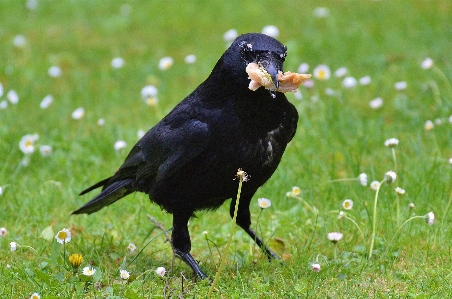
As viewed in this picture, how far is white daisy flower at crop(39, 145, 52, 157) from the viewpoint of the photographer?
5.80 m

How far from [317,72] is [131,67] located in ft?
7.56

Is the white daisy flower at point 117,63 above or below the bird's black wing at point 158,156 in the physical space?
below

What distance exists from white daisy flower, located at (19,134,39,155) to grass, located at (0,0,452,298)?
0.14 metres

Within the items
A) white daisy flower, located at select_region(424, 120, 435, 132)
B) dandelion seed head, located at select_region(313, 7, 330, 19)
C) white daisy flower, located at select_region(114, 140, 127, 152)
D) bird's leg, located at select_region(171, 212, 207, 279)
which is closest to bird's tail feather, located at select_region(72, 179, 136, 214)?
bird's leg, located at select_region(171, 212, 207, 279)

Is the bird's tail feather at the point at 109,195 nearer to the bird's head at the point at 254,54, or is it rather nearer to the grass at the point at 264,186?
the grass at the point at 264,186

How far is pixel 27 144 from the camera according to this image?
223 inches

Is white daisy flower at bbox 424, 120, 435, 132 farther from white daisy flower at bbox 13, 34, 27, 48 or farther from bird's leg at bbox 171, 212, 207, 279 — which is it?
white daisy flower at bbox 13, 34, 27, 48

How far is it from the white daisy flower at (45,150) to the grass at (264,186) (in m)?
0.08

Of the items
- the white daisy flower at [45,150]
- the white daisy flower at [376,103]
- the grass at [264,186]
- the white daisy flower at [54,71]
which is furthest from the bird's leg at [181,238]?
the white daisy flower at [54,71]

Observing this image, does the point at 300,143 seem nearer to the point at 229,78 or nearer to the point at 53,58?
the point at 229,78

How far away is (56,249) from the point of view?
3.94 meters

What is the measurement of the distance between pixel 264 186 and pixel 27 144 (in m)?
1.81

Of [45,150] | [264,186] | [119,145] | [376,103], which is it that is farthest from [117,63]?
[264,186]

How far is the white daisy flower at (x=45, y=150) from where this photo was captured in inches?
229
